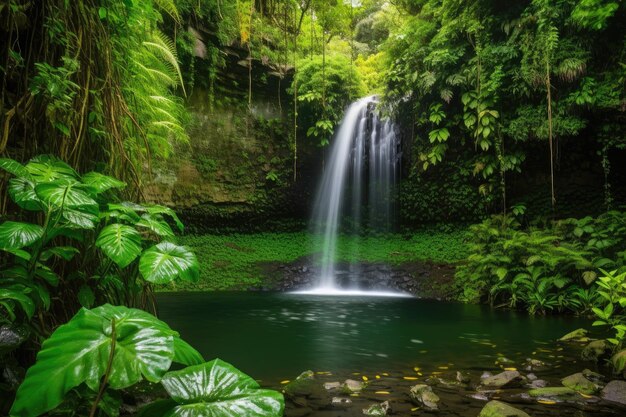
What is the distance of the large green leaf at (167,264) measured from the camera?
4.94 feet

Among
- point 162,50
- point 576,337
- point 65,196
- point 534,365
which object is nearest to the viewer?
point 65,196

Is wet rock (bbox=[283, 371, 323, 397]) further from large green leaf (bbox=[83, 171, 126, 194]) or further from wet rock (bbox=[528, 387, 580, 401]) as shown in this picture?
large green leaf (bbox=[83, 171, 126, 194])

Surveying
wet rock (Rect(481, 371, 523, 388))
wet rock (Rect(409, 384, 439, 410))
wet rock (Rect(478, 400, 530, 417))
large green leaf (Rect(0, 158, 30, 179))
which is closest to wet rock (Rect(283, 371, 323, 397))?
wet rock (Rect(409, 384, 439, 410))

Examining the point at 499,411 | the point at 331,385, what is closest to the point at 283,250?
the point at 331,385

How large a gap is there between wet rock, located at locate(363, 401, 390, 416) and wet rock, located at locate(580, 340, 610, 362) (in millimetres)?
2384

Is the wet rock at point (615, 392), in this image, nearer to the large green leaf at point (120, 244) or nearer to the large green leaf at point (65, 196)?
the large green leaf at point (120, 244)

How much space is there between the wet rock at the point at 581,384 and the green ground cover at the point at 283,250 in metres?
8.00

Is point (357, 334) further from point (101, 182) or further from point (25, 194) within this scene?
point (25, 194)

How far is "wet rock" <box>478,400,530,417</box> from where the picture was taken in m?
2.34

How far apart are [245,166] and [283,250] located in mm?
3035

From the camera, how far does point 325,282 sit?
461 inches

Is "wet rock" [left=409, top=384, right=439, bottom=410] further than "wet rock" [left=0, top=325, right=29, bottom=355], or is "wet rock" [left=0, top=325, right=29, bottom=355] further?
"wet rock" [left=409, top=384, right=439, bottom=410]

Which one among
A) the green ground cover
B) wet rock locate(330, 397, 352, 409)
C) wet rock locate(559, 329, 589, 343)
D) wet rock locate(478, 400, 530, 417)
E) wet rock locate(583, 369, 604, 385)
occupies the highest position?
the green ground cover

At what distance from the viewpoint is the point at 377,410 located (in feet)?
8.42
